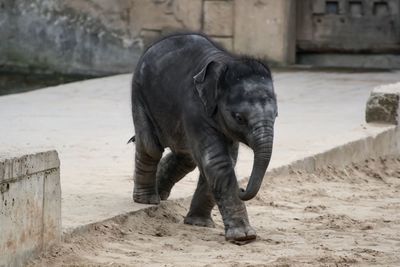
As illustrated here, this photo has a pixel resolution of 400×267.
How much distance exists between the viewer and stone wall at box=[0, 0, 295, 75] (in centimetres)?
1530

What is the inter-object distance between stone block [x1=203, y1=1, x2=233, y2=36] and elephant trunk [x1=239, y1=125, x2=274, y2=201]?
31.4ft

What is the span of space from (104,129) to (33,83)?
5.66m

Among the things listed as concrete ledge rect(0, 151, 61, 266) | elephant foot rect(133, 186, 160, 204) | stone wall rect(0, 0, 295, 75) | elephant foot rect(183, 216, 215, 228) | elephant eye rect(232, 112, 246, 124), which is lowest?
stone wall rect(0, 0, 295, 75)

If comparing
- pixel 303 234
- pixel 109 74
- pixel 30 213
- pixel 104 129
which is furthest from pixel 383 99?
pixel 109 74

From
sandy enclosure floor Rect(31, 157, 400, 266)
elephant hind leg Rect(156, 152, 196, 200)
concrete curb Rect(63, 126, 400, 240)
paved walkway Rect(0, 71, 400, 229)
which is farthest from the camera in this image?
concrete curb Rect(63, 126, 400, 240)

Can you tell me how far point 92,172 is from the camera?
7938mm

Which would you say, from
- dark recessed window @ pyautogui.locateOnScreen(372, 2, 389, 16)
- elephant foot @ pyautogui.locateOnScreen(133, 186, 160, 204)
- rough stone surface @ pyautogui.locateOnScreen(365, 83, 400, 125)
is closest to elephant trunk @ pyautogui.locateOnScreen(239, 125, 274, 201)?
elephant foot @ pyautogui.locateOnScreen(133, 186, 160, 204)

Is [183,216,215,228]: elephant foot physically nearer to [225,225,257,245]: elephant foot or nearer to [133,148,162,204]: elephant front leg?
[133,148,162,204]: elephant front leg

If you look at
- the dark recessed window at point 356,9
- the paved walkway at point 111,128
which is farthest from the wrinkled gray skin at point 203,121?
the dark recessed window at point 356,9

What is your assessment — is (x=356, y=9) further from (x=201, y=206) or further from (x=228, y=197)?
(x=228, y=197)

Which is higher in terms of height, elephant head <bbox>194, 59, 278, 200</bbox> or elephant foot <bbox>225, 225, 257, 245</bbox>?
elephant head <bbox>194, 59, 278, 200</bbox>

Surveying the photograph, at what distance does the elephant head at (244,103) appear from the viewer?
228 inches

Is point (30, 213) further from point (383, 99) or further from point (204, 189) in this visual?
point (383, 99)

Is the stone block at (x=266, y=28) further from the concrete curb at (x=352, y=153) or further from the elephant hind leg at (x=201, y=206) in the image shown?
the elephant hind leg at (x=201, y=206)
